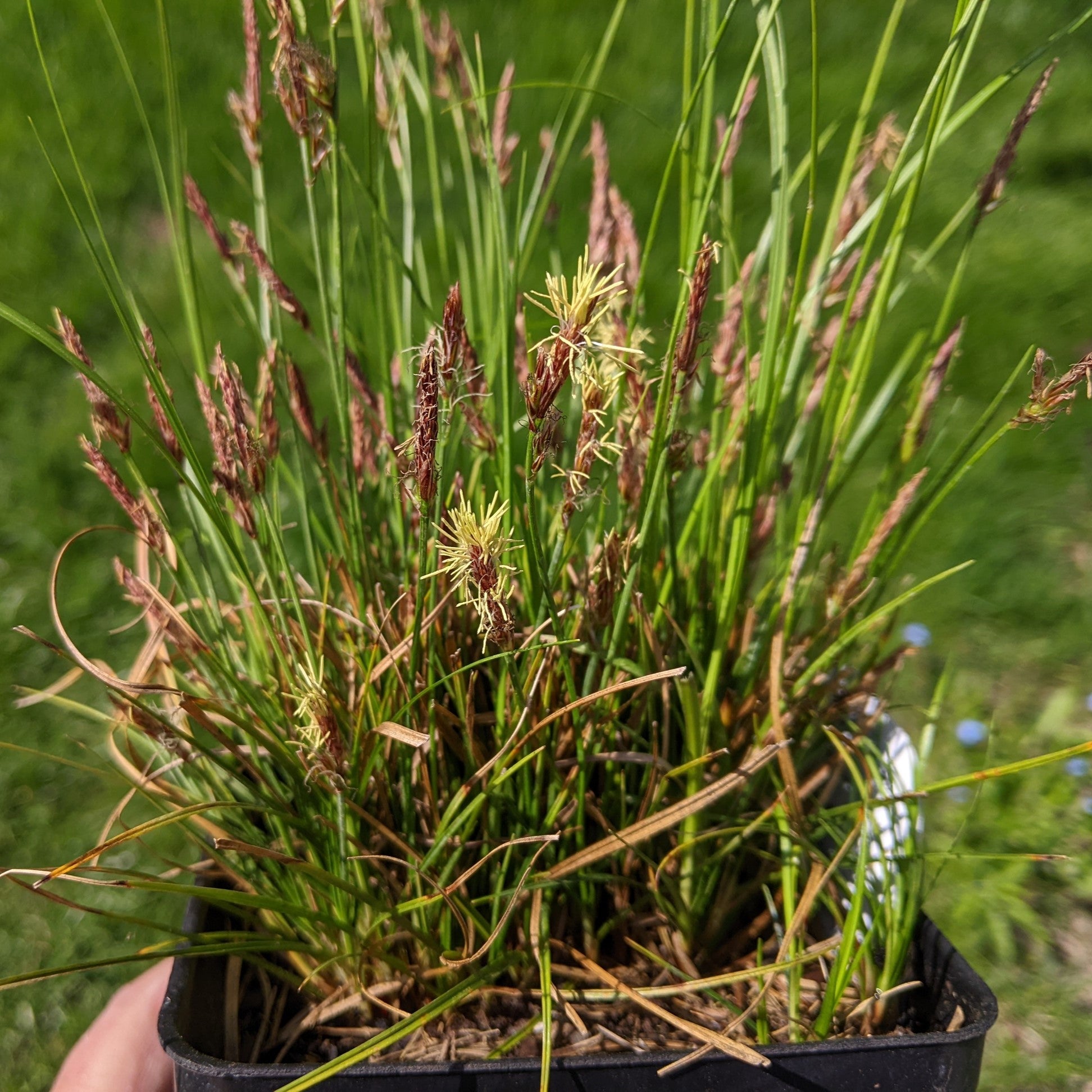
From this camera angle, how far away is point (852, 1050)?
0.50m

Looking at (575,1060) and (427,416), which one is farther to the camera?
(575,1060)

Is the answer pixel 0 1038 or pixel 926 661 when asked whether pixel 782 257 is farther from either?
pixel 0 1038

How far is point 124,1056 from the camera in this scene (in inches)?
28.4

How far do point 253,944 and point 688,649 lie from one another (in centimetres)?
31

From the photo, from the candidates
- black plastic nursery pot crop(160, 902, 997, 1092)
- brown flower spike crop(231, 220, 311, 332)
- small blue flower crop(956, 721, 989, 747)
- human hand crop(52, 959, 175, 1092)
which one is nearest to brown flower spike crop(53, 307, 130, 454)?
brown flower spike crop(231, 220, 311, 332)

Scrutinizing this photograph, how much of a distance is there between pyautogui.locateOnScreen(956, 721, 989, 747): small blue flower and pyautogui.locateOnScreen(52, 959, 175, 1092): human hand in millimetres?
1057

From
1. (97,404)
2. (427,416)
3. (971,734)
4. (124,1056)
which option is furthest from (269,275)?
(971,734)

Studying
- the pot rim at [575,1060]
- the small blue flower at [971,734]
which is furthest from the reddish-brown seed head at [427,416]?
the small blue flower at [971,734]

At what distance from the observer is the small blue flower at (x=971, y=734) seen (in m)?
1.26

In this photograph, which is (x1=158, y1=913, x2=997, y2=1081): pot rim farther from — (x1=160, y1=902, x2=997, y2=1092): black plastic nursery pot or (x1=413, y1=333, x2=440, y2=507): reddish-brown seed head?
(x1=413, y1=333, x2=440, y2=507): reddish-brown seed head

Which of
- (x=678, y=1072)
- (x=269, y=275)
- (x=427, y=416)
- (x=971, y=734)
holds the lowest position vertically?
(x=678, y=1072)

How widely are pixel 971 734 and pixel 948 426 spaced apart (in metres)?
0.58

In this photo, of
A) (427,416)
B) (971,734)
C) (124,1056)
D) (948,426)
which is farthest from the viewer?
(971,734)

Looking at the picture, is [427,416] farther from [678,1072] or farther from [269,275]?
[678,1072]
